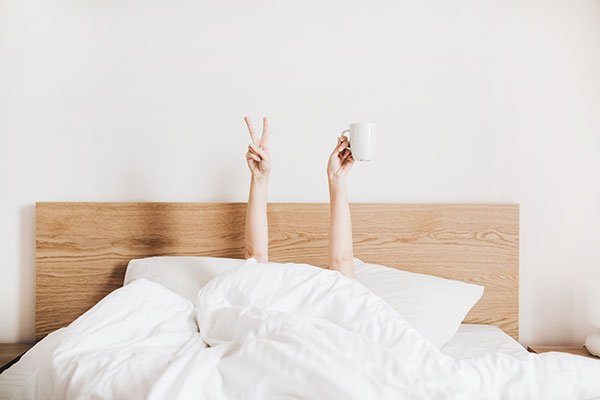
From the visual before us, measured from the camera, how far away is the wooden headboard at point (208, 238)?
203 cm

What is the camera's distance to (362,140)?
1685 mm

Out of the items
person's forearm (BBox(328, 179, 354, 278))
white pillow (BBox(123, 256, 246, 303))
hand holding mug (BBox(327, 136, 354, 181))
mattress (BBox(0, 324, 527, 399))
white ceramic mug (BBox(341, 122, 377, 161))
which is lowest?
mattress (BBox(0, 324, 527, 399))

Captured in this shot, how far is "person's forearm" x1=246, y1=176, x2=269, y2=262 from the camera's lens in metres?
1.91

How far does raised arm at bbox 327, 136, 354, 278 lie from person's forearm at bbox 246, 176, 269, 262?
0.90 feet

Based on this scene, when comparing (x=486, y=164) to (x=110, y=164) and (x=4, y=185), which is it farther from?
(x=4, y=185)

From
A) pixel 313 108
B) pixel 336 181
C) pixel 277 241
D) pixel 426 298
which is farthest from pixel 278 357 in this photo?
pixel 313 108

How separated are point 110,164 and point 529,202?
1.89 m

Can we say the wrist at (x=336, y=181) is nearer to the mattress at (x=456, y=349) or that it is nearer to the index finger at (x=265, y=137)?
the index finger at (x=265, y=137)

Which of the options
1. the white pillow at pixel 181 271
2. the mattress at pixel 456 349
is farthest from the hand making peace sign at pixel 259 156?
the mattress at pixel 456 349

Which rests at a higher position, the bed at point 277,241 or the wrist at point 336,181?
the wrist at point 336,181

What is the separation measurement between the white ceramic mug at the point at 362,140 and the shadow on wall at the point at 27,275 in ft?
4.92

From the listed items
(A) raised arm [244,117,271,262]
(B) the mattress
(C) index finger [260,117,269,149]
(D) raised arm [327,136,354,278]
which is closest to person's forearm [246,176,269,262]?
(A) raised arm [244,117,271,262]

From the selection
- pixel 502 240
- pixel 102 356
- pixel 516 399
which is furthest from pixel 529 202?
pixel 102 356

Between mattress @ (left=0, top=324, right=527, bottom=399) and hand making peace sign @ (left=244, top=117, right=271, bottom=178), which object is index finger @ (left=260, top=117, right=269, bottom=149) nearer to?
hand making peace sign @ (left=244, top=117, right=271, bottom=178)
